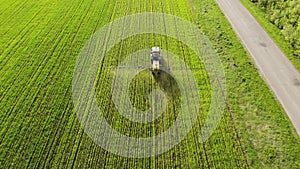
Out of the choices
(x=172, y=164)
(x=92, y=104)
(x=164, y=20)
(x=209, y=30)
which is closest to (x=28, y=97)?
(x=92, y=104)

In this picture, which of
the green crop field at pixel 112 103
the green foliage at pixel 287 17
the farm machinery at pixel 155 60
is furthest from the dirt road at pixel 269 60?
the farm machinery at pixel 155 60

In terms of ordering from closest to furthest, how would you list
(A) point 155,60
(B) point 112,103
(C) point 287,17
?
(B) point 112,103 < (A) point 155,60 < (C) point 287,17

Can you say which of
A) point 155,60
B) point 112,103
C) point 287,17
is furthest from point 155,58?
point 287,17

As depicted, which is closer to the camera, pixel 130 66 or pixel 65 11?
pixel 130 66

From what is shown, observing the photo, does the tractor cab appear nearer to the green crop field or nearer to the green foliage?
the green crop field

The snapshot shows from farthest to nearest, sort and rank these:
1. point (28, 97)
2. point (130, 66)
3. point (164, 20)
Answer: point (164, 20), point (130, 66), point (28, 97)

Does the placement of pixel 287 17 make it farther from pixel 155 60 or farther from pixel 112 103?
pixel 112 103

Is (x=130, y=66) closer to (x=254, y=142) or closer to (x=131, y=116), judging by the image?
(x=131, y=116)
